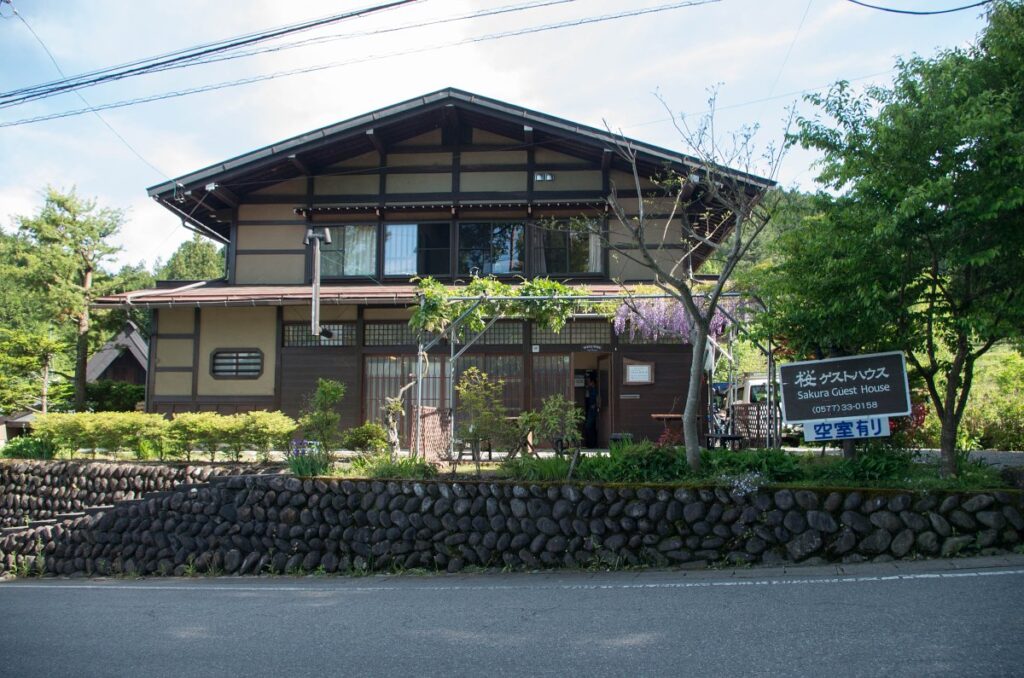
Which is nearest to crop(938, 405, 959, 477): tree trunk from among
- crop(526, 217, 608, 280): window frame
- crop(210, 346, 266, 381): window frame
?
crop(526, 217, 608, 280): window frame

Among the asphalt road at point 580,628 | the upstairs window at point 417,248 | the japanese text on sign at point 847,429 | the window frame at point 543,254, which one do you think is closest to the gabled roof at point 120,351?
the upstairs window at point 417,248

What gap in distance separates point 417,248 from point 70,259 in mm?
10629

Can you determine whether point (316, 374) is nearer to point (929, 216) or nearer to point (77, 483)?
point (77, 483)

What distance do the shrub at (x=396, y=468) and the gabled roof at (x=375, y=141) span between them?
27.7ft

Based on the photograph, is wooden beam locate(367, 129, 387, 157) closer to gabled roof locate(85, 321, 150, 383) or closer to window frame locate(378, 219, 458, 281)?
window frame locate(378, 219, 458, 281)

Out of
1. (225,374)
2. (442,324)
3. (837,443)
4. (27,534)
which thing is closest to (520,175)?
(442,324)

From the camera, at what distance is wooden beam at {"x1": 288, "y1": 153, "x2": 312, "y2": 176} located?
16.9m

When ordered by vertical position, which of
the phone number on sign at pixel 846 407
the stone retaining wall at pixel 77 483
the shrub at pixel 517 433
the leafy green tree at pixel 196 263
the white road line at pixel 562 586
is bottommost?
the white road line at pixel 562 586

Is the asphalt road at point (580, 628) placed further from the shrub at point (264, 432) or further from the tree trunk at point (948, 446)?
the shrub at point (264, 432)

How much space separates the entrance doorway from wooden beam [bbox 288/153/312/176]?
7.51 metres

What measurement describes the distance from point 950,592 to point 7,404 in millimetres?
18900

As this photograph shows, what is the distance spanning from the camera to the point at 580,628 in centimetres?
610

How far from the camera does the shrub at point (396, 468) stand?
10.5 meters

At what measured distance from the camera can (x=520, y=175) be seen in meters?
17.2
